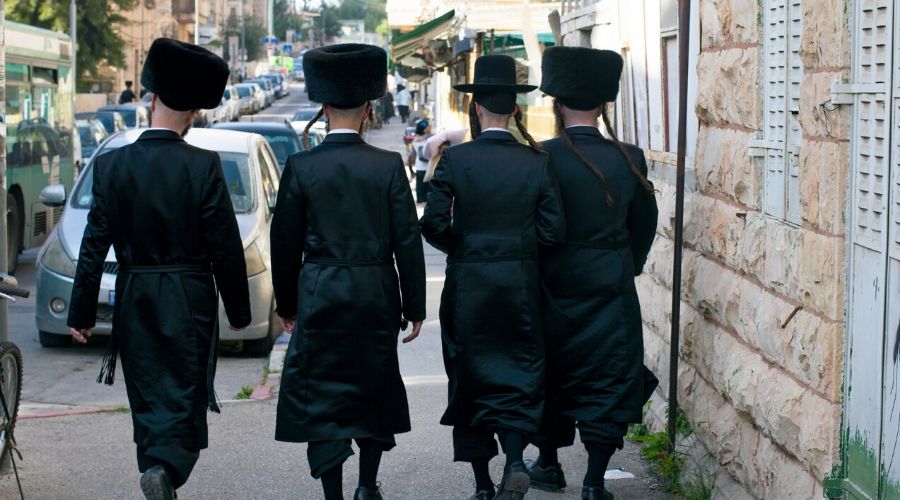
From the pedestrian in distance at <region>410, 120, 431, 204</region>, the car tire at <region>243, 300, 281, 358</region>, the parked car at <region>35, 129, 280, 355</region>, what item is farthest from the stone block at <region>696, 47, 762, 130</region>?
the pedestrian in distance at <region>410, 120, 431, 204</region>

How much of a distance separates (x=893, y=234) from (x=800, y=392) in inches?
37.1

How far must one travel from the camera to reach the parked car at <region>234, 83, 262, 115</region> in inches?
2564

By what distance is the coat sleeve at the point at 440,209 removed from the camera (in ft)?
20.0

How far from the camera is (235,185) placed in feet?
37.3

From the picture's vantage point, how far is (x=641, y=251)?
6422 mm

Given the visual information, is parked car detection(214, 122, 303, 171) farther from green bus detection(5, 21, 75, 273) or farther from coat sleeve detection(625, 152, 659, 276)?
coat sleeve detection(625, 152, 659, 276)

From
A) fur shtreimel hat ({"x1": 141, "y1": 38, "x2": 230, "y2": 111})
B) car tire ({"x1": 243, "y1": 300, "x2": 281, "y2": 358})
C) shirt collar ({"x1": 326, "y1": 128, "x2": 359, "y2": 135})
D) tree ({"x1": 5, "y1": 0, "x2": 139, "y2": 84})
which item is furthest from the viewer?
tree ({"x1": 5, "y1": 0, "x2": 139, "y2": 84})

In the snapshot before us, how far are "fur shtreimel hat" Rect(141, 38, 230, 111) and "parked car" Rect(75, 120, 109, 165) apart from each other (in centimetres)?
2124

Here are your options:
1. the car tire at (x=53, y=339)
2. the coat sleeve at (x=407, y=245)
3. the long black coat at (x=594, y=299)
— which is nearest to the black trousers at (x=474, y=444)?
the long black coat at (x=594, y=299)

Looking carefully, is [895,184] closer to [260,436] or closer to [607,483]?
[607,483]

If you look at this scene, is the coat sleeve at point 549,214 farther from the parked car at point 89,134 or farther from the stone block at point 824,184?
the parked car at point 89,134

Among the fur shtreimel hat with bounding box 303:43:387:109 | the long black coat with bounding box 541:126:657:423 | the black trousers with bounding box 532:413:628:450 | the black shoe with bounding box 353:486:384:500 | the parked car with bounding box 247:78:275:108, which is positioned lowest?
the black shoe with bounding box 353:486:384:500

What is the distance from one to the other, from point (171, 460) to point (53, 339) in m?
5.62

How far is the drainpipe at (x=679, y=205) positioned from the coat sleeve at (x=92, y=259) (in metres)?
2.71
